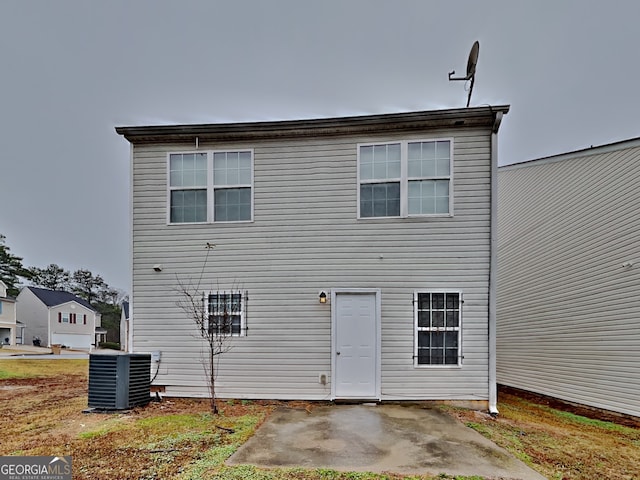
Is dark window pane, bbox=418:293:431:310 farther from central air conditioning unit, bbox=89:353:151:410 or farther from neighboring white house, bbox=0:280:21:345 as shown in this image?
neighboring white house, bbox=0:280:21:345

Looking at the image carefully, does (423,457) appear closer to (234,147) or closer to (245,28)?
(234,147)

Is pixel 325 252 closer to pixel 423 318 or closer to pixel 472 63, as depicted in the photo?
pixel 423 318

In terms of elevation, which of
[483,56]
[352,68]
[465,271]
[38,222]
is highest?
[483,56]

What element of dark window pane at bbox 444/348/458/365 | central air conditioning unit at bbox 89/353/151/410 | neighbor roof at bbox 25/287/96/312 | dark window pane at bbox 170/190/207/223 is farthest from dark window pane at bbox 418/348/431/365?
neighbor roof at bbox 25/287/96/312

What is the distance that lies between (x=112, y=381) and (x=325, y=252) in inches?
159

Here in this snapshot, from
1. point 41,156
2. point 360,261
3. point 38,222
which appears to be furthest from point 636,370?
point 38,222

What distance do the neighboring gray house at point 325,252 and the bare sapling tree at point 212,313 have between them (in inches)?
1.6

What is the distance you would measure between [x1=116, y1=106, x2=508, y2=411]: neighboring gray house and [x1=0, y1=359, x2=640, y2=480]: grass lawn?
0.79m

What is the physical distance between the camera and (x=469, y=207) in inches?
238

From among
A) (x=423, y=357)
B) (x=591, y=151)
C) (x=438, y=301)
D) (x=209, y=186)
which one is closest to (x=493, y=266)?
(x=438, y=301)

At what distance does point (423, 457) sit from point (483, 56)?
20.6 m

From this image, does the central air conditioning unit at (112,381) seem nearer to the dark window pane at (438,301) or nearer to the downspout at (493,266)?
the dark window pane at (438,301)

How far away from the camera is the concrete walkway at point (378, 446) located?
3.38m

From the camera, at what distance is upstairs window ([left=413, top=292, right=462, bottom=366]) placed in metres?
5.95
